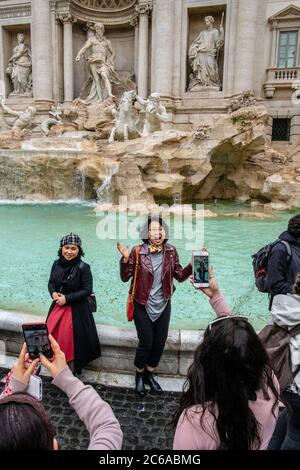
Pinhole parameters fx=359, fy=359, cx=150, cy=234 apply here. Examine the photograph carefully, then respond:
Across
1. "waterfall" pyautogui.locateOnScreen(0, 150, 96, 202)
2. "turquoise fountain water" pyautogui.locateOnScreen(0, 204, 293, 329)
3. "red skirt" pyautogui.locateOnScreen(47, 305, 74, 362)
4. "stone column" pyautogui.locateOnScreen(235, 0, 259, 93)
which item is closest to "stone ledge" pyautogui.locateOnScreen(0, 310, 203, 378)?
"red skirt" pyautogui.locateOnScreen(47, 305, 74, 362)

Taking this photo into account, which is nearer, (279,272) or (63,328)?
(279,272)

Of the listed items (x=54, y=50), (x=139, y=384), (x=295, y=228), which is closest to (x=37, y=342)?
(x=139, y=384)

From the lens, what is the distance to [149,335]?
264cm

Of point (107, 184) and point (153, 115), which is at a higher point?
point (153, 115)

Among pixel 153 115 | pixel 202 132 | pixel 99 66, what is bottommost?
pixel 202 132

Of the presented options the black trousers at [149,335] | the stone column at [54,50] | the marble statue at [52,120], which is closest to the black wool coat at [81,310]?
the black trousers at [149,335]

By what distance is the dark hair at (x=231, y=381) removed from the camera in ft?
3.99

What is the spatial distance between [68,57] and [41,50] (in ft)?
4.41

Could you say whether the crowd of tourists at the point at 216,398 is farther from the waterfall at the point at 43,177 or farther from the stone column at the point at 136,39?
the stone column at the point at 136,39

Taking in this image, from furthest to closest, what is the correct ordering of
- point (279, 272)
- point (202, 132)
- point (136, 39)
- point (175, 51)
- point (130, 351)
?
point (136, 39), point (175, 51), point (202, 132), point (130, 351), point (279, 272)

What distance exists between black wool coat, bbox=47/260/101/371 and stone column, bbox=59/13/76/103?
58.1ft

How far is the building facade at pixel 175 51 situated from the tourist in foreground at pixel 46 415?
17.0 meters

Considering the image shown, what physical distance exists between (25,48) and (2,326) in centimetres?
2018

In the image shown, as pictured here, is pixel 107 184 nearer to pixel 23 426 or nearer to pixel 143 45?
pixel 143 45
